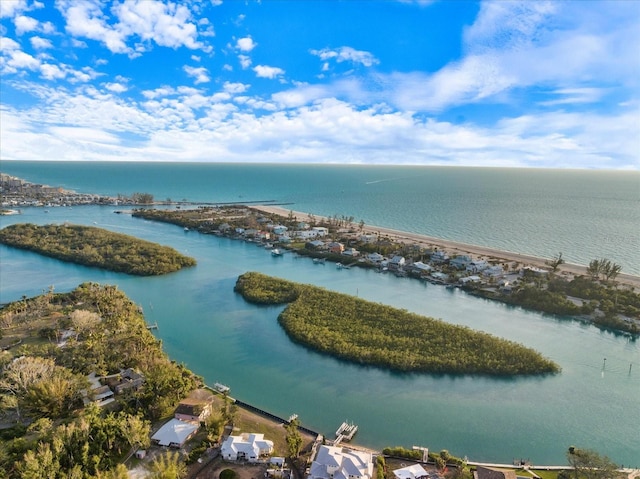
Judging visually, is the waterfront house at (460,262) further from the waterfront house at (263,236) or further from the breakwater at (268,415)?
the breakwater at (268,415)

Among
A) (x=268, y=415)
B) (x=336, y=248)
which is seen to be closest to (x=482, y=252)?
(x=336, y=248)

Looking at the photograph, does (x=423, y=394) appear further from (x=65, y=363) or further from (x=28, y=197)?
(x=28, y=197)

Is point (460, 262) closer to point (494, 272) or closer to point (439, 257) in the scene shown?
point (439, 257)

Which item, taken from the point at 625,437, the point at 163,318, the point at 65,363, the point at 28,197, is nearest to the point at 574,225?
the point at 625,437

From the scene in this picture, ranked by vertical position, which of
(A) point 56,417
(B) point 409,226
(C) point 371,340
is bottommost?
(A) point 56,417

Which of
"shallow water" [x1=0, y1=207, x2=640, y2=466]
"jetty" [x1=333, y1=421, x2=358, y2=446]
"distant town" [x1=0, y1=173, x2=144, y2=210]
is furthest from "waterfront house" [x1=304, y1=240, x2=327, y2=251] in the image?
"distant town" [x1=0, y1=173, x2=144, y2=210]
